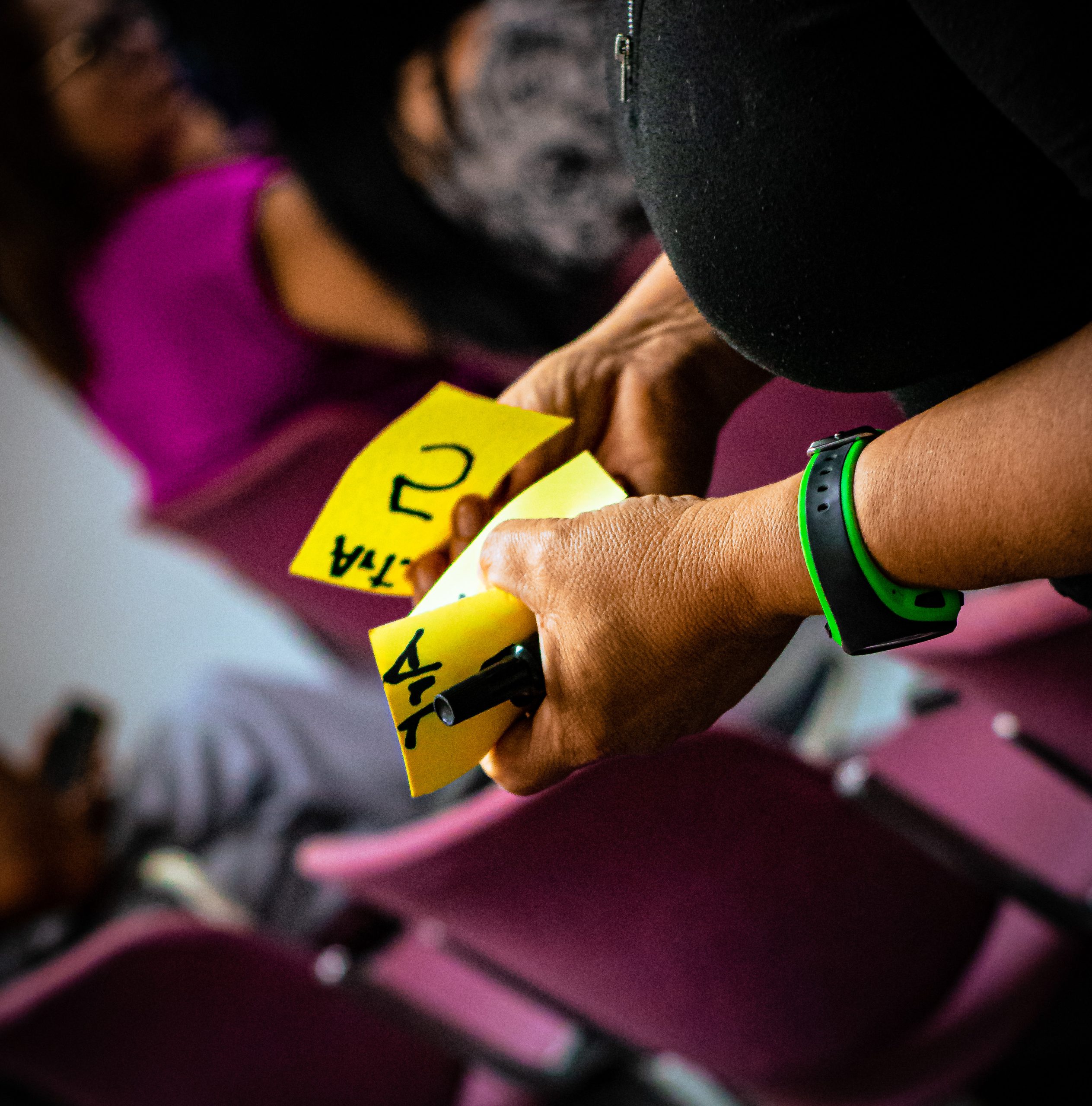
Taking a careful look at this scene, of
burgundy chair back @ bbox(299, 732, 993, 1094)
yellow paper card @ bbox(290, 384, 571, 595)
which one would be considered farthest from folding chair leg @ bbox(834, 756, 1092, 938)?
Answer: yellow paper card @ bbox(290, 384, 571, 595)

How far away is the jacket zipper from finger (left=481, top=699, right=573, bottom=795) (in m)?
0.27

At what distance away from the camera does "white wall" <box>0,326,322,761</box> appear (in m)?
2.34

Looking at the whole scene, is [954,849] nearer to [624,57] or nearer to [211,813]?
[624,57]

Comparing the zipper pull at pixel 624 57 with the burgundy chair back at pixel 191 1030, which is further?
the burgundy chair back at pixel 191 1030

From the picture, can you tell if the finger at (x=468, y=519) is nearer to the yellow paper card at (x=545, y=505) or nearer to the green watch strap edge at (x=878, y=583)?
the yellow paper card at (x=545, y=505)

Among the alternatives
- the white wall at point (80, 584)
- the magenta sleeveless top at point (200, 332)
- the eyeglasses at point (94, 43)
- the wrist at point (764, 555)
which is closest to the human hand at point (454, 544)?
the wrist at point (764, 555)

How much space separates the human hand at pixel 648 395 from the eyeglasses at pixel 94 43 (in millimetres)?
1028

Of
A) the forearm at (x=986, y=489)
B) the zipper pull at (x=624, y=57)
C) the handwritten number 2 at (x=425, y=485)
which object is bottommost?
the forearm at (x=986, y=489)

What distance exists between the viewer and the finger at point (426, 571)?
511mm

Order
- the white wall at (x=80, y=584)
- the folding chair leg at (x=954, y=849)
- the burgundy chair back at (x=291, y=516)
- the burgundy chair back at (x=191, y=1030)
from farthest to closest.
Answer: the white wall at (x=80, y=584) < the burgundy chair back at (x=191, y=1030) < the folding chair leg at (x=954, y=849) < the burgundy chair back at (x=291, y=516)

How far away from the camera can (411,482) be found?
472 millimetres

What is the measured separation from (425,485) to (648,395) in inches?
5.6

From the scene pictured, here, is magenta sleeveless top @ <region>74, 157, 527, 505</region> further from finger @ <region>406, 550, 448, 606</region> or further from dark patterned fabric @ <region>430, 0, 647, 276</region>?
finger @ <region>406, 550, 448, 606</region>

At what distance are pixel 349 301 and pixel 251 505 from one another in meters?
0.27
